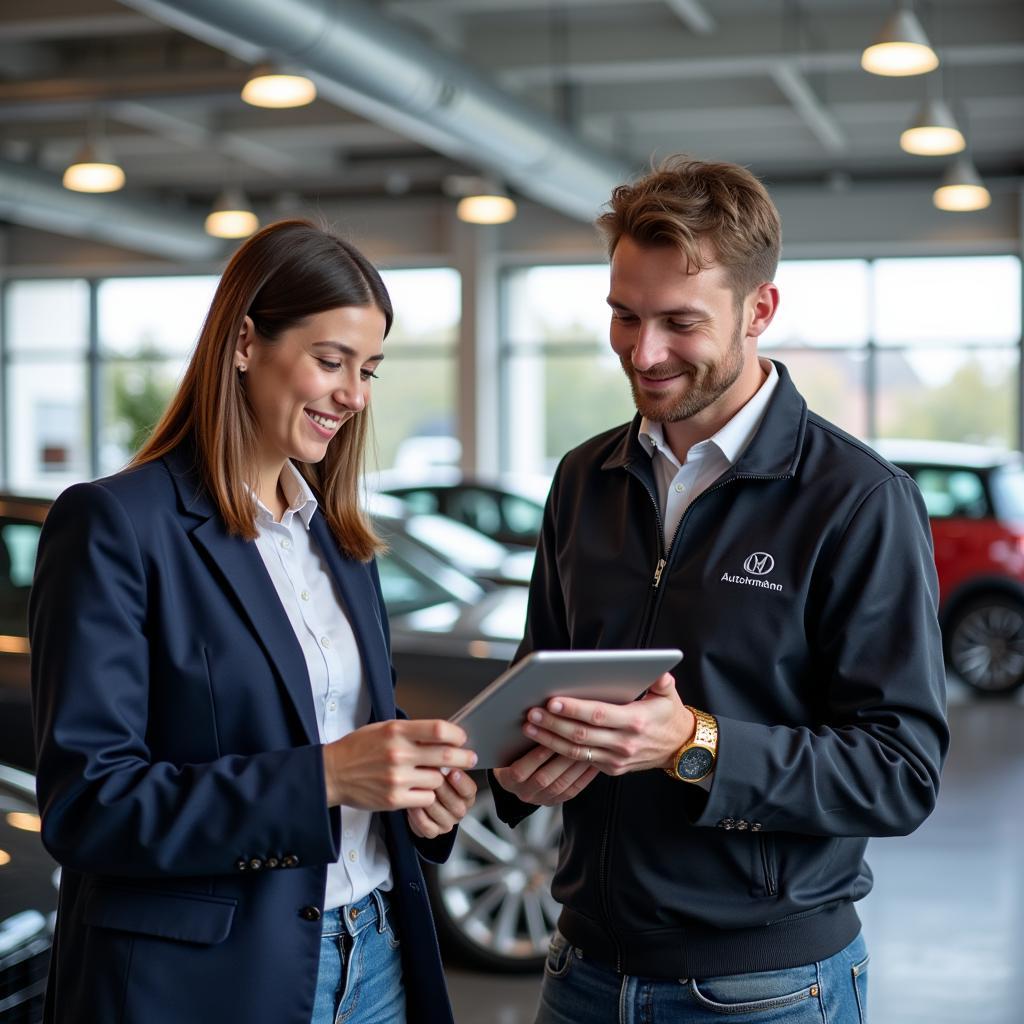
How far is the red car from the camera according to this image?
31.1 feet

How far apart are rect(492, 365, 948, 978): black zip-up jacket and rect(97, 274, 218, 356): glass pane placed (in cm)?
1577

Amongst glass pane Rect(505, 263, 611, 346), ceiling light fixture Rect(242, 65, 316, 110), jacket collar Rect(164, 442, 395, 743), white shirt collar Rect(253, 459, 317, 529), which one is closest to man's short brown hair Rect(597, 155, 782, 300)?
white shirt collar Rect(253, 459, 317, 529)

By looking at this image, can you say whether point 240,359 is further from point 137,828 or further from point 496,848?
point 496,848

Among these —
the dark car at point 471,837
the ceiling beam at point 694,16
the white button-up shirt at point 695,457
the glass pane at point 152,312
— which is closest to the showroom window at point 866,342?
the glass pane at point 152,312

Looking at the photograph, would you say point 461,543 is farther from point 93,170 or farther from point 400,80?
point 93,170

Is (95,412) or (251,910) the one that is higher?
(95,412)

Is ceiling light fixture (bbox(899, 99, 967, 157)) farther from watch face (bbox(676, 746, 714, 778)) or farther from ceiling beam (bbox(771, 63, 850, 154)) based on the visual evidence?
watch face (bbox(676, 746, 714, 778))

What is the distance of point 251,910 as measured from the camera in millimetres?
1865

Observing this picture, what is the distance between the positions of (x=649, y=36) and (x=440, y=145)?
157 centimetres

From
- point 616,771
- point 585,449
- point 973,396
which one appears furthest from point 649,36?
point 616,771

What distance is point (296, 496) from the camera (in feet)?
A: 7.04

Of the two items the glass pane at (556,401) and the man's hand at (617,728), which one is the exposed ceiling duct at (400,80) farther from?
the glass pane at (556,401)

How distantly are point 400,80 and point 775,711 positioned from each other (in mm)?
6197

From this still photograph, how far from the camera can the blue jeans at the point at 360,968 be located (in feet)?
6.48
